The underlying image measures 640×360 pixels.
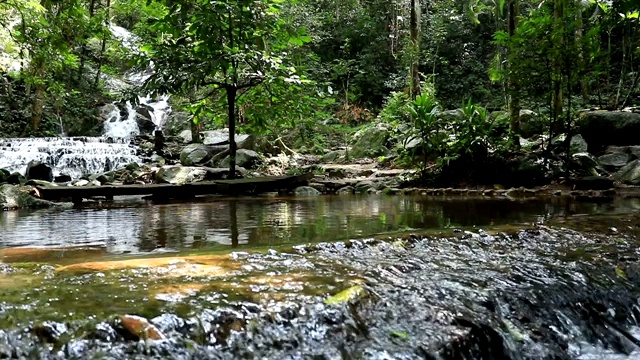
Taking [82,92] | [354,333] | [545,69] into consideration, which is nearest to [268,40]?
[545,69]

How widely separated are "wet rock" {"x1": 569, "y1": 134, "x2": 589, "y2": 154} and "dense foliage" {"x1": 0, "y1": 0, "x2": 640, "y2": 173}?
408mm

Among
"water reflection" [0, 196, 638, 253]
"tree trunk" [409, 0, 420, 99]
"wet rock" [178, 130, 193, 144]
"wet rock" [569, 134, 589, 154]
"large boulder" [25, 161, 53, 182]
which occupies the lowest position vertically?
"water reflection" [0, 196, 638, 253]

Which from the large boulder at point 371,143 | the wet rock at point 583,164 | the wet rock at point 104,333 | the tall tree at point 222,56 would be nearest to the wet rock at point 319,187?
the tall tree at point 222,56

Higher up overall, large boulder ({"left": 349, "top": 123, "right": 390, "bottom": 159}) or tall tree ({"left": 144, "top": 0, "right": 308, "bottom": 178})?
tall tree ({"left": 144, "top": 0, "right": 308, "bottom": 178})

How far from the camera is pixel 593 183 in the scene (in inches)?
296

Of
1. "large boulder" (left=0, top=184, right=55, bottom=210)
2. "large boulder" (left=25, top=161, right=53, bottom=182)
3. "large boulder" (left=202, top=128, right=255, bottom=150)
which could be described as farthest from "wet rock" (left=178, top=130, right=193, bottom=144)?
"large boulder" (left=0, top=184, right=55, bottom=210)

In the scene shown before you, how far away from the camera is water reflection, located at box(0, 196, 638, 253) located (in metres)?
3.88

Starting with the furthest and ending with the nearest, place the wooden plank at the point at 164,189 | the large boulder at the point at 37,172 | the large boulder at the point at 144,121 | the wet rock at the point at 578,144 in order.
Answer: the large boulder at the point at 144,121 → the large boulder at the point at 37,172 → the wet rock at the point at 578,144 → the wooden plank at the point at 164,189

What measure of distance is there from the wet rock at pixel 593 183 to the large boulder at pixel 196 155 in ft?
29.6

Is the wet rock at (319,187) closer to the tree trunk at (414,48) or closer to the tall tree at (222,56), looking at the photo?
the tall tree at (222,56)

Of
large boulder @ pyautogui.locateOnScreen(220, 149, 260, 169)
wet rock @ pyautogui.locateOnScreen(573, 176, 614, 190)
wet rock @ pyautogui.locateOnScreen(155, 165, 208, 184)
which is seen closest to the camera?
wet rock @ pyautogui.locateOnScreen(573, 176, 614, 190)

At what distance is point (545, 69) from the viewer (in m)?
7.95

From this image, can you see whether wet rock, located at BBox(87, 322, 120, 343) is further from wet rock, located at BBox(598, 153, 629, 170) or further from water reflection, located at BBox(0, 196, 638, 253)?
wet rock, located at BBox(598, 153, 629, 170)

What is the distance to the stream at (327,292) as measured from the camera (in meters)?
1.93
